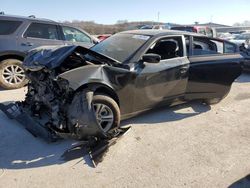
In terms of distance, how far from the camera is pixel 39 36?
7.07 metres

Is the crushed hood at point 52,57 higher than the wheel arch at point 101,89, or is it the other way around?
the crushed hood at point 52,57

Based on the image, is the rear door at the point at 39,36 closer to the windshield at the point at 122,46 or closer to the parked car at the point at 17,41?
the parked car at the point at 17,41

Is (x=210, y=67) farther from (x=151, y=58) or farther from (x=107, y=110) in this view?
(x=107, y=110)

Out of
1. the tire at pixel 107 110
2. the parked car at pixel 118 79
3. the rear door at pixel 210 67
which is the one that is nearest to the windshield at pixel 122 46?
the parked car at pixel 118 79

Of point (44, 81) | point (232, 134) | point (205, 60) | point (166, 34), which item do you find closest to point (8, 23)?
point (44, 81)

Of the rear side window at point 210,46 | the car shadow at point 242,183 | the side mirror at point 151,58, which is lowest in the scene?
the car shadow at point 242,183

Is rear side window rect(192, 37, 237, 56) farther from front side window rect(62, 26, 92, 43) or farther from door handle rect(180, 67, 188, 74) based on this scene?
front side window rect(62, 26, 92, 43)

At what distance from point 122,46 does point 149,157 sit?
2073 mm

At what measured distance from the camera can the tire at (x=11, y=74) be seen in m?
6.55

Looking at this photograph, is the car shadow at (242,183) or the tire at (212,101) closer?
the car shadow at (242,183)

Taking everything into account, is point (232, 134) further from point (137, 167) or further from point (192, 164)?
point (137, 167)

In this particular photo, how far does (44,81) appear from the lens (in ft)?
13.3

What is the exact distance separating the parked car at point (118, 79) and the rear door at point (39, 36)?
233 centimetres

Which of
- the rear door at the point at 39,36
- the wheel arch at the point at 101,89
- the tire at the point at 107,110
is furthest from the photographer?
the rear door at the point at 39,36
